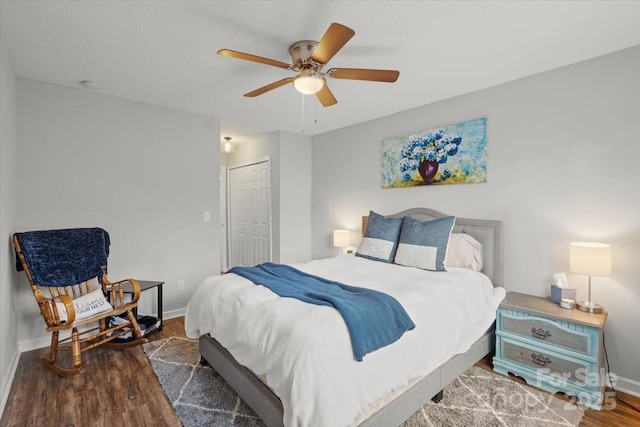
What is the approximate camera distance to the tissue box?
2326 mm

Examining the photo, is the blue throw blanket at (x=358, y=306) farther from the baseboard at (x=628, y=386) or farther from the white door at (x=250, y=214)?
the white door at (x=250, y=214)

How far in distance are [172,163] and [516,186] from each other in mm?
Answer: 3606

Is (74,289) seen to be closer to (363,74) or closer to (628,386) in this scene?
(363,74)

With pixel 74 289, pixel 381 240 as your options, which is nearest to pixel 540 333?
pixel 381 240

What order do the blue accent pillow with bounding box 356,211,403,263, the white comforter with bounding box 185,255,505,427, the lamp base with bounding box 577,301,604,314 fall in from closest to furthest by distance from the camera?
the white comforter with bounding box 185,255,505,427 < the lamp base with bounding box 577,301,604,314 < the blue accent pillow with bounding box 356,211,403,263

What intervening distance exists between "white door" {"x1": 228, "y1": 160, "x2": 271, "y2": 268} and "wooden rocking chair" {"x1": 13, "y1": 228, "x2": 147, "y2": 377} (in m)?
2.18

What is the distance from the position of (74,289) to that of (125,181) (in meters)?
1.16

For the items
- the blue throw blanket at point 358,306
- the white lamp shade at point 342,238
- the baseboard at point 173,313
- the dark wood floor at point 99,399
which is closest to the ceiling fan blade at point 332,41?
the blue throw blanket at point 358,306

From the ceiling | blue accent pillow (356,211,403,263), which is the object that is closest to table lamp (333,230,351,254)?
blue accent pillow (356,211,403,263)

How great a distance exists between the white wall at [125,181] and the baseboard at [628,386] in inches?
155

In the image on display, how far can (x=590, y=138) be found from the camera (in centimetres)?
233

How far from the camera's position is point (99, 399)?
80.4 inches

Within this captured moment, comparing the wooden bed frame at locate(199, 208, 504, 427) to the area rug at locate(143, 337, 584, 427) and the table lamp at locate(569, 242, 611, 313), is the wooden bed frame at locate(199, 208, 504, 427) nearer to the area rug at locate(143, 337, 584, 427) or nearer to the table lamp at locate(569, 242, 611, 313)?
the area rug at locate(143, 337, 584, 427)

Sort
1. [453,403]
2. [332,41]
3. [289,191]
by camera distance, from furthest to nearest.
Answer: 1. [289,191]
2. [453,403]
3. [332,41]
